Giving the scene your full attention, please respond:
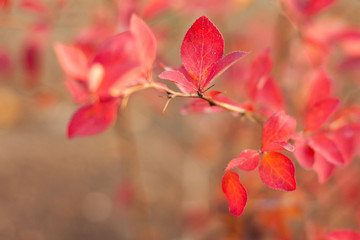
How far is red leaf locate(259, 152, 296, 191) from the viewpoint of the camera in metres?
0.42

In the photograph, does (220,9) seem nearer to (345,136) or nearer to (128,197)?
(345,136)

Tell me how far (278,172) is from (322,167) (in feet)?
0.47

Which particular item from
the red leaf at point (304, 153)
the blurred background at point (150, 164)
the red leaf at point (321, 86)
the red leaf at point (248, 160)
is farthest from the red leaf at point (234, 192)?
the blurred background at point (150, 164)

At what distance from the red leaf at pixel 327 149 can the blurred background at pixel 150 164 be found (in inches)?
12.3

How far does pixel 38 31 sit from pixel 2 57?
0.67 metres

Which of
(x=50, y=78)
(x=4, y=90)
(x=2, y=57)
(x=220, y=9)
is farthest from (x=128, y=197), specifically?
(x=4, y=90)

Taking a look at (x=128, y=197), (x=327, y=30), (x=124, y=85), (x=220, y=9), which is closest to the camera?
(x=124, y=85)

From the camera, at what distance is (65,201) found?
6.23ft

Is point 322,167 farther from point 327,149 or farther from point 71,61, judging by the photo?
point 71,61

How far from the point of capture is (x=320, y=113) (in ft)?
1.73

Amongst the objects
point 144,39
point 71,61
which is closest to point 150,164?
point 71,61

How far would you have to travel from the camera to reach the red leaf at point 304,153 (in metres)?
0.51

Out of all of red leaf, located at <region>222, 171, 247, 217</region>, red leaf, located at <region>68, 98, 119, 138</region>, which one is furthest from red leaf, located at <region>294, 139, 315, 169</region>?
red leaf, located at <region>68, 98, 119, 138</region>

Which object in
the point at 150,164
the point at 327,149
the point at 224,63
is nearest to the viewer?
the point at 224,63
